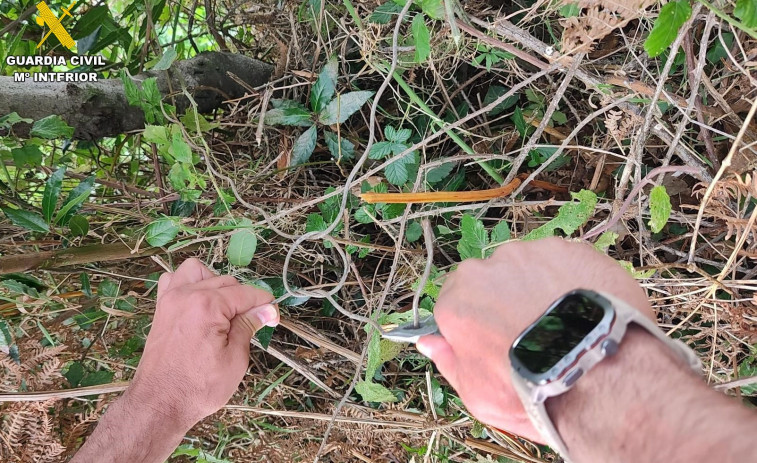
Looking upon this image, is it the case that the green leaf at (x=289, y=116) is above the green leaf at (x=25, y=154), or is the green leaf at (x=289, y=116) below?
above

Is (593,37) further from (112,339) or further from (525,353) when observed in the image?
(112,339)

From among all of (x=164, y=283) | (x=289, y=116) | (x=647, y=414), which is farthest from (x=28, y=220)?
(x=647, y=414)

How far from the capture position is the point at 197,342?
3.14 feet

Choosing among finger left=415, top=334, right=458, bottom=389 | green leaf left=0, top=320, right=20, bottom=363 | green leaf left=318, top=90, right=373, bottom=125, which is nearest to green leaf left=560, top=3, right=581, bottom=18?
green leaf left=318, top=90, right=373, bottom=125

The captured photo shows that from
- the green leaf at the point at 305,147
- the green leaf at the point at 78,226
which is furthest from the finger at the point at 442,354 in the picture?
the green leaf at the point at 78,226

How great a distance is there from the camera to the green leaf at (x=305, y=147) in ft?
3.90

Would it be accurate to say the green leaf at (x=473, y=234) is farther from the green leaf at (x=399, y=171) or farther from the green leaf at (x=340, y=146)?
the green leaf at (x=340, y=146)

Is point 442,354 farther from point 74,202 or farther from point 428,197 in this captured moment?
point 74,202

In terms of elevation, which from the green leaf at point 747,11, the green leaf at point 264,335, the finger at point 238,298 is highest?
the green leaf at point 747,11

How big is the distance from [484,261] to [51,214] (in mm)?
912

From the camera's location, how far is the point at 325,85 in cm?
116

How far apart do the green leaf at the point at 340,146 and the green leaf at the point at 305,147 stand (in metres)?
0.03

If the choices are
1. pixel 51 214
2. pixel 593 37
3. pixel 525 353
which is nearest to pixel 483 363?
pixel 525 353

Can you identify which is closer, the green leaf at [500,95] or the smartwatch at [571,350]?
the smartwatch at [571,350]
